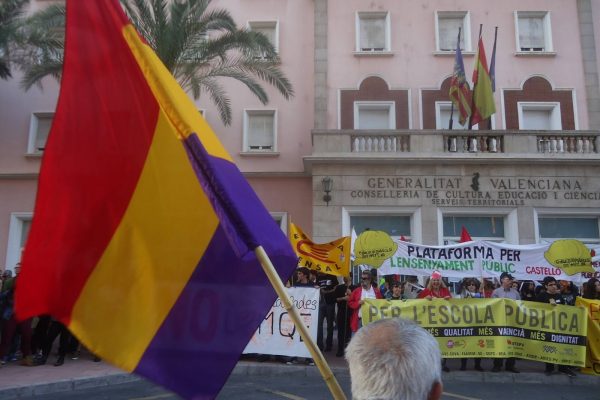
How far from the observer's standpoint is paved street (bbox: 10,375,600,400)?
25.5 feet

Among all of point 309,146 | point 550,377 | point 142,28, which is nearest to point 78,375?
point 550,377

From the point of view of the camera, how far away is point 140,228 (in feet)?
10.5

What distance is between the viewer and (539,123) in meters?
19.8

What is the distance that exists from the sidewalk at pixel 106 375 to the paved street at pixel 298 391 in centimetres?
24

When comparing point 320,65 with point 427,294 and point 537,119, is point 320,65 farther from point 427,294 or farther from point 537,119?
point 427,294

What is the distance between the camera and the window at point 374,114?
19.6 meters

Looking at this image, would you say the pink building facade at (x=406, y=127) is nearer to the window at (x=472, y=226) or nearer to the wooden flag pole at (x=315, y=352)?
the window at (x=472, y=226)

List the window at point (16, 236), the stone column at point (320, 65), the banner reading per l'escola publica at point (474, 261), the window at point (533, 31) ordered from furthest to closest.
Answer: the window at point (533, 31)
the stone column at point (320, 65)
the window at point (16, 236)
the banner reading per l'escola publica at point (474, 261)

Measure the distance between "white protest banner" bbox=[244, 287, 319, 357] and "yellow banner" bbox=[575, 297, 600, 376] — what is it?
4.94 m

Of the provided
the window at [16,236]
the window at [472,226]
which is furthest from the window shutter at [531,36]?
the window at [16,236]

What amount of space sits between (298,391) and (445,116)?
1387 centimetres

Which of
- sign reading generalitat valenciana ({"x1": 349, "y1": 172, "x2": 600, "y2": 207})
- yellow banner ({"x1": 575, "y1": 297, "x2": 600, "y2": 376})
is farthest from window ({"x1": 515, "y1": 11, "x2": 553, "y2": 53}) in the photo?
yellow banner ({"x1": 575, "y1": 297, "x2": 600, "y2": 376})

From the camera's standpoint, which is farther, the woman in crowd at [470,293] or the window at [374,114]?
the window at [374,114]

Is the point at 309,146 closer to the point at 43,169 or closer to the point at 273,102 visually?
the point at 273,102
